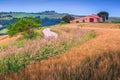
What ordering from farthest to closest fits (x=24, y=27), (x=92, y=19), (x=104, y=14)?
1. (x=104, y=14)
2. (x=92, y=19)
3. (x=24, y=27)

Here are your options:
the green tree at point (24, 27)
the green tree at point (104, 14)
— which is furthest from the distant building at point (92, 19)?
the green tree at point (24, 27)

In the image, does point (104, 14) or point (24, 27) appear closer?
point (24, 27)

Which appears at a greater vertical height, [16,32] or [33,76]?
[33,76]

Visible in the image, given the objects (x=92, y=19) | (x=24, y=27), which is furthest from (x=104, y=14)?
(x=24, y=27)

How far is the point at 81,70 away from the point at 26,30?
73745mm

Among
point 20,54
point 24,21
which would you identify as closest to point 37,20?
point 24,21

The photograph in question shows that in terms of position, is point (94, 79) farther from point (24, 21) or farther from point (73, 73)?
point (24, 21)

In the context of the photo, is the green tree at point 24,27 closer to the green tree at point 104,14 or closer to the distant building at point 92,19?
the distant building at point 92,19

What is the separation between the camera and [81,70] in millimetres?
6344

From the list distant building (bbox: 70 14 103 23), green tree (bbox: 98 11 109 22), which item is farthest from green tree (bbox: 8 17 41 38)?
green tree (bbox: 98 11 109 22)

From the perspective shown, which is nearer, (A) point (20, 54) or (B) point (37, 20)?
(A) point (20, 54)

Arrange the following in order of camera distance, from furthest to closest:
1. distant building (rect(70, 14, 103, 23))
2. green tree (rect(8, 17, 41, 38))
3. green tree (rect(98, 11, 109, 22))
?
green tree (rect(98, 11, 109, 22))
distant building (rect(70, 14, 103, 23))
green tree (rect(8, 17, 41, 38))

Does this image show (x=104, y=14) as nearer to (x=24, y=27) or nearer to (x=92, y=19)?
(x=92, y=19)

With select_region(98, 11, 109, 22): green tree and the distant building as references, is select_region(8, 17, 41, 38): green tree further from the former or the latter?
select_region(98, 11, 109, 22): green tree
